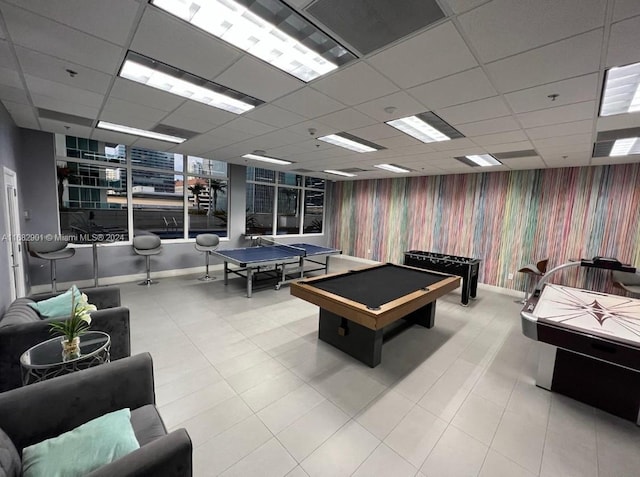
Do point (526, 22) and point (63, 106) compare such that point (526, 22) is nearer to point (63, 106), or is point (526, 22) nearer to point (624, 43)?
point (624, 43)

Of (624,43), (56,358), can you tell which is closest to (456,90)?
(624,43)

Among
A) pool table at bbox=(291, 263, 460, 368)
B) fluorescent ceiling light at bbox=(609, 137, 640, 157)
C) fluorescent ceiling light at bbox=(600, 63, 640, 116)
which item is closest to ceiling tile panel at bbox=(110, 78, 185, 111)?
pool table at bbox=(291, 263, 460, 368)

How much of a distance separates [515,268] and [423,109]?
5.00 meters

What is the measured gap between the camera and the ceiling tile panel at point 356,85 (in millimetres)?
2215

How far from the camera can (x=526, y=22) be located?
1.57 m

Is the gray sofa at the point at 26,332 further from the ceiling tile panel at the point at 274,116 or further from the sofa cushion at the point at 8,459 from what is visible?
the ceiling tile panel at the point at 274,116

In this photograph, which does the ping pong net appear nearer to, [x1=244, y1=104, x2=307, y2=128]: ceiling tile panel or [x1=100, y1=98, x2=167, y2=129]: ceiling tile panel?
[x1=244, y1=104, x2=307, y2=128]: ceiling tile panel

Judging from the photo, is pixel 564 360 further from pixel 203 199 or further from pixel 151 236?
pixel 203 199

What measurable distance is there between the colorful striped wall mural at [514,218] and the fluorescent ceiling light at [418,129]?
3347 mm

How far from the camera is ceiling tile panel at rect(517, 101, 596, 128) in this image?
2.59 meters

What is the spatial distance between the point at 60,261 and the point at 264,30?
580cm

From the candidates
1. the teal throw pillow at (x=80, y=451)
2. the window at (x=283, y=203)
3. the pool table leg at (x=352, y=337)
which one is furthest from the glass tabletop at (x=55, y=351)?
the window at (x=283, y=203)

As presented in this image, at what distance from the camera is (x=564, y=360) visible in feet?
8.54

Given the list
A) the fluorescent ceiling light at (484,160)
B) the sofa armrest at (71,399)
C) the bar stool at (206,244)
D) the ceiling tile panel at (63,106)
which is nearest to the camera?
the sofa armrest at (71,399)
